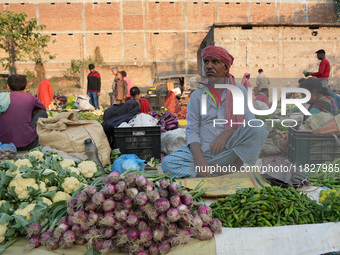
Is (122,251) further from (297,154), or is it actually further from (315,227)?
(297,154)

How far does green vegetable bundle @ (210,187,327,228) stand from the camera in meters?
2.29

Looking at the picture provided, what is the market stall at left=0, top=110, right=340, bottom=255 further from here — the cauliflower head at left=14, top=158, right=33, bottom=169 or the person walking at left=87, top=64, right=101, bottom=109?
the person walking at left=87, top=64, right=101, bottom=109

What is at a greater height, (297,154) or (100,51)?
(100,51)

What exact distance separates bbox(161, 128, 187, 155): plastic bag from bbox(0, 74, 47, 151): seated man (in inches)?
75.8

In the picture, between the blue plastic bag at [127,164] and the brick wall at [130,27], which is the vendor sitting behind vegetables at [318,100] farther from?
the brick wall at [130,27]

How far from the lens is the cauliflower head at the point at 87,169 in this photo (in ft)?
10.7

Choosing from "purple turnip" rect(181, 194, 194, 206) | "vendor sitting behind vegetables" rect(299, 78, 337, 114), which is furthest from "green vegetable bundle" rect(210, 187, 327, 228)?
"vendor sitting behind vegetables" rect(299, 78, 337, 114)

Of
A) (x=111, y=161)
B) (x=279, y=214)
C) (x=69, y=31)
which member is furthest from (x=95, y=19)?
(x=279, y=214)

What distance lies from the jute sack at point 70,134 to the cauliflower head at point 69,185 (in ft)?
4.00

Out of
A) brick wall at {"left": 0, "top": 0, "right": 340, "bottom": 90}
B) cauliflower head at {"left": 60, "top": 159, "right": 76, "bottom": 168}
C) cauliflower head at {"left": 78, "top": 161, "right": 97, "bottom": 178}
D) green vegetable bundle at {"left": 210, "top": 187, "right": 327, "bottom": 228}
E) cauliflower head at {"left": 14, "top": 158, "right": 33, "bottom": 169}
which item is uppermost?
brick wall at {"left": 0, "top": 0, "right": 340, "bottom": 90}

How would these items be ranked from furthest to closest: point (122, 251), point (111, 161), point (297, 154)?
point (111, 161), point (297, 154), point (122, 251)

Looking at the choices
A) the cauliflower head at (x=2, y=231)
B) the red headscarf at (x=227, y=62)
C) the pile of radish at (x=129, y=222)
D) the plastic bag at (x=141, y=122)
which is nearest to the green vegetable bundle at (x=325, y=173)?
the red headscarf at (x=227, y=62)

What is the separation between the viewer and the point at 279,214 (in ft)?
7.63

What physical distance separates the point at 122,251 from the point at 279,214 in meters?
1.16
